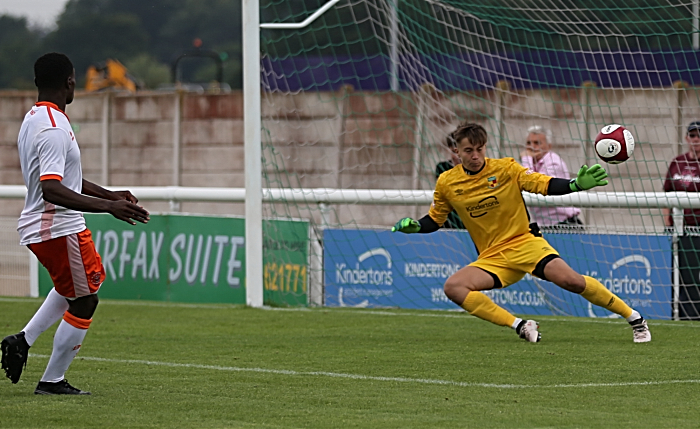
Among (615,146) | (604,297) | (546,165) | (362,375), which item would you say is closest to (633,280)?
(546,165)

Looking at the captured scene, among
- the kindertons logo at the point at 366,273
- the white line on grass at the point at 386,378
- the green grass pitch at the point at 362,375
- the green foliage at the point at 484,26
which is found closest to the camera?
the green grass pitch at the point at 362,375

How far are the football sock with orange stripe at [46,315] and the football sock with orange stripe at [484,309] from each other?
3.14 meters

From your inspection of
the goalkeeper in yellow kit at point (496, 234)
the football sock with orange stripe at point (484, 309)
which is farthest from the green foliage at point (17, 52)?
the football sock with orange stripe at point (484, 309)

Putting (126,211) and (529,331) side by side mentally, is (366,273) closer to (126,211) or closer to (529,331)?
(529,331)

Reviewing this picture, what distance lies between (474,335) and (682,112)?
4.39 meters

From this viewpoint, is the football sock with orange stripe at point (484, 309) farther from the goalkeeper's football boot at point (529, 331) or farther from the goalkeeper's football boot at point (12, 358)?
the goalkeeper's football boot at point (12, 358)

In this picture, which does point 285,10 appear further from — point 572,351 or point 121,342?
point 572,351

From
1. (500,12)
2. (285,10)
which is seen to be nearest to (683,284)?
(500,12)

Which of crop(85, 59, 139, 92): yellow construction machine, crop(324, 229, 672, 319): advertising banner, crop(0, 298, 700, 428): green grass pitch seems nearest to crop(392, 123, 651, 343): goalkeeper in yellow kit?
crop(0, 298, 700, 428): green grass pitch

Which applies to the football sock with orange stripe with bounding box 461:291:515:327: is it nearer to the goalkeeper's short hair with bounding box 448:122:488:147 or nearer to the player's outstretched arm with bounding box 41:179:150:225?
the goalkeeper's short hair with bounding box 448:122:488:147

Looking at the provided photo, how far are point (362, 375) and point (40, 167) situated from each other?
2.28 meters

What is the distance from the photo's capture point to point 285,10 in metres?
13.2

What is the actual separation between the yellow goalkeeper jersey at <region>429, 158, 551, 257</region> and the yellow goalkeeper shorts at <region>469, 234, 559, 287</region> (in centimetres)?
6

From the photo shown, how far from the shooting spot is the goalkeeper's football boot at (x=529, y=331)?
821 centimetres
